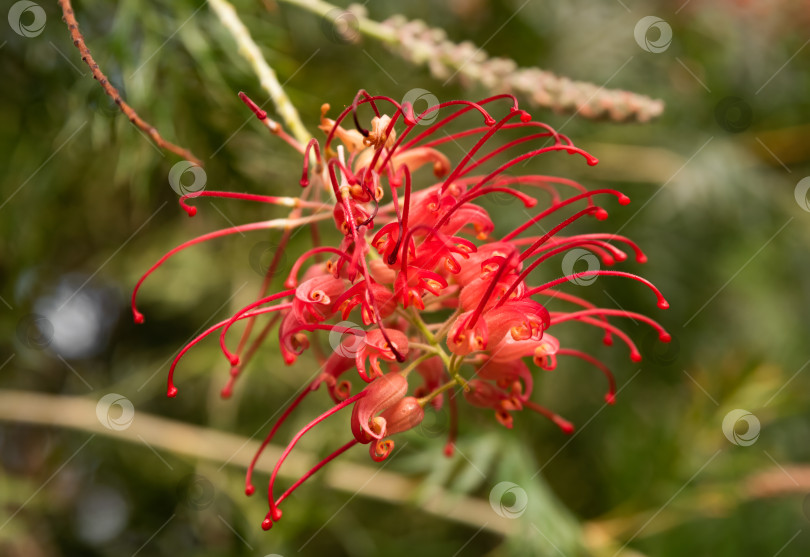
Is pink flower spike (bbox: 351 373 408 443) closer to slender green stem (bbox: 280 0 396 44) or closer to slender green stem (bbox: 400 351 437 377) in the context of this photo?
slender green stem (bbox: 400 351 437 377)

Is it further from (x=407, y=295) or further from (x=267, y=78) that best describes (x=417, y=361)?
(x=267, y=78)

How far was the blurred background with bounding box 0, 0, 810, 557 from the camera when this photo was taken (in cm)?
128

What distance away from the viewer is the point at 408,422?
0.78 m

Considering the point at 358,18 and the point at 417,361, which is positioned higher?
the point at 358,18

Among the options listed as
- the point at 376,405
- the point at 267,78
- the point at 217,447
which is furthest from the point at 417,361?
the point at 217,447

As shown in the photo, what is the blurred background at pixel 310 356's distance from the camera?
4.18ft

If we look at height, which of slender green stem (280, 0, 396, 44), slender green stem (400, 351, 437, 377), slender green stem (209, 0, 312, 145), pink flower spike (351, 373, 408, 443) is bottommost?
pink flower spike (351, 373, 408, 443)

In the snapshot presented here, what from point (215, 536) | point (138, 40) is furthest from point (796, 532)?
point (138, 40)

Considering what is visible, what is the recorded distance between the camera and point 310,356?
189cm

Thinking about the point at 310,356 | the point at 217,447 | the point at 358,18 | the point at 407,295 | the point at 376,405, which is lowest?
the point at 217,447

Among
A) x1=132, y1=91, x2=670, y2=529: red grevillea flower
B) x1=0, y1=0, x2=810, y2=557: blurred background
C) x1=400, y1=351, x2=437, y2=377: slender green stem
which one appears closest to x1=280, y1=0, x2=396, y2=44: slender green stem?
x1=0, y1=0, x2=810, y2=557: blurred background

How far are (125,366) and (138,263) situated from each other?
0.28m

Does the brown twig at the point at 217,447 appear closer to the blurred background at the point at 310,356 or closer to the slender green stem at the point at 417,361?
the blurred background at the point at 310,356

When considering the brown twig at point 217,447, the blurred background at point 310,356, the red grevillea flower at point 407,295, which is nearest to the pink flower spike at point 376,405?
the red grevillea flower at point 407,295
